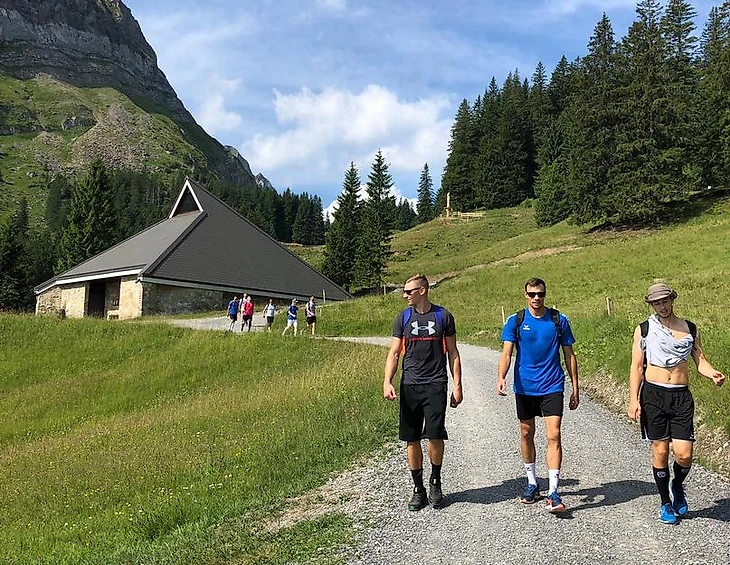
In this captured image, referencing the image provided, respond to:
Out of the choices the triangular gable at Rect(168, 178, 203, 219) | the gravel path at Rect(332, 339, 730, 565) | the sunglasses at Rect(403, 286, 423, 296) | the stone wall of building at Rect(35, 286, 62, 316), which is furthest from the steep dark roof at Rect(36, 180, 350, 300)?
the sunglasses at Rect(403, 286, 423, 296)

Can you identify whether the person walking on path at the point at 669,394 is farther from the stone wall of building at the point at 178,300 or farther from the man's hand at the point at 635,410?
the stone wall of building at the point at 178,300

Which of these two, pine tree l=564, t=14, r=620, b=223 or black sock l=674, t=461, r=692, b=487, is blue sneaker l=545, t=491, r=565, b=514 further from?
pine tree l=564, t=14, r=620, b=223

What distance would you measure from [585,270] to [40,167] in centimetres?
17171

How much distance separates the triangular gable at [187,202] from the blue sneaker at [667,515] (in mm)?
38987

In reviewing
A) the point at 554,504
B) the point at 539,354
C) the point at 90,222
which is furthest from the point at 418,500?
the point at 90,222

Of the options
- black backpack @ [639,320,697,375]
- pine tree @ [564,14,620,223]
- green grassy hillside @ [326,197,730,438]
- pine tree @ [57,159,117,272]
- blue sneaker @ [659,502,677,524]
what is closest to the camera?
blue sneaker @ [659,502,677,524]

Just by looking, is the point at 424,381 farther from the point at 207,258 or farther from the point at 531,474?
the point at 207,258

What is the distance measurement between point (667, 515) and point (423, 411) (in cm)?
224

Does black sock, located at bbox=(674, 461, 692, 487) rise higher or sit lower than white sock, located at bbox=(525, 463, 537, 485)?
higher

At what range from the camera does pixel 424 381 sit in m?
5.90

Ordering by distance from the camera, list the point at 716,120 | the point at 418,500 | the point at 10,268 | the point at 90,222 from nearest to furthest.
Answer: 1. the point at 418,500
2. the point at 716,120
3. the point at 10,268
4. the point at 90,222

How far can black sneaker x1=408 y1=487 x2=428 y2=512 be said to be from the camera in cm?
585

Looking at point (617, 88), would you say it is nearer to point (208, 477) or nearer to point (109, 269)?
point (109, 269)

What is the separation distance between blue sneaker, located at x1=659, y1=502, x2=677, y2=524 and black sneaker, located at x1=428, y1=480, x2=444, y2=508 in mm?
1907
